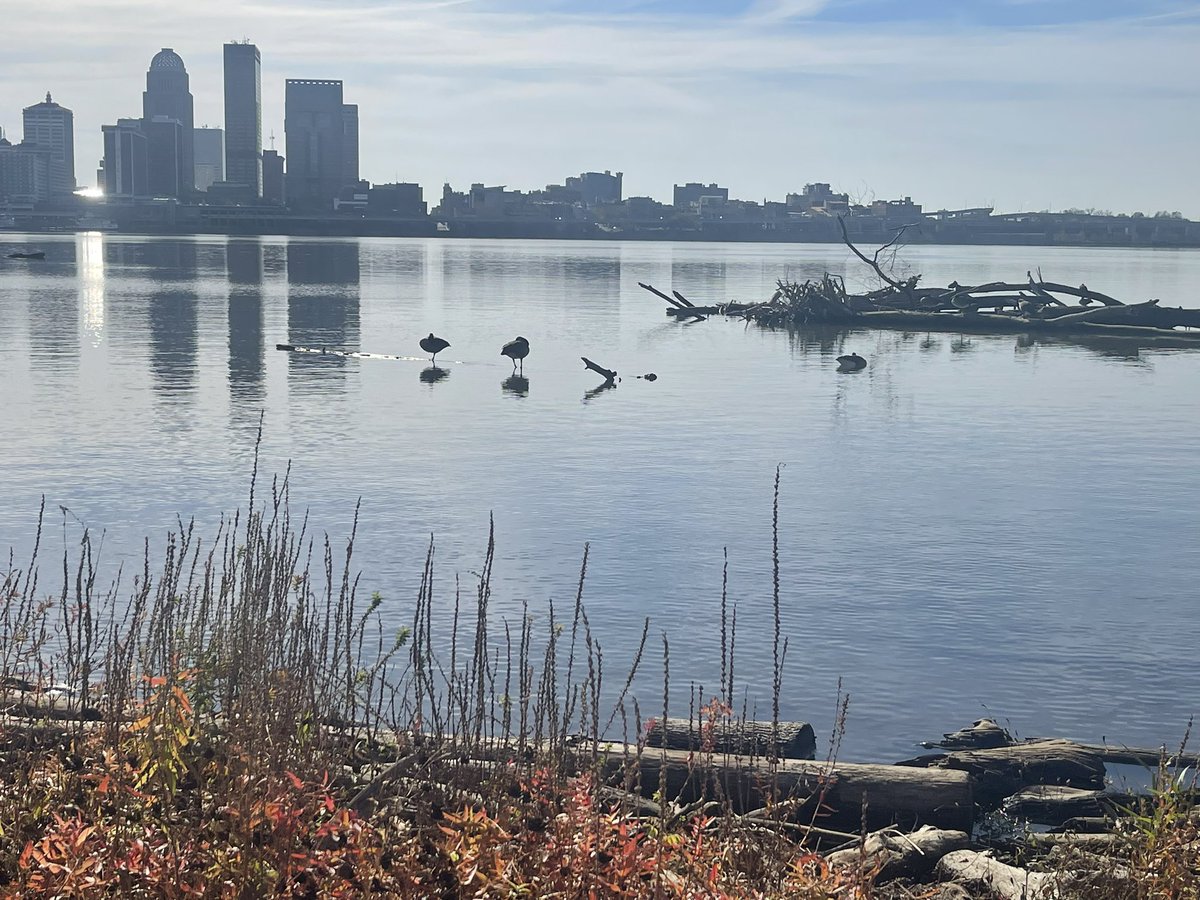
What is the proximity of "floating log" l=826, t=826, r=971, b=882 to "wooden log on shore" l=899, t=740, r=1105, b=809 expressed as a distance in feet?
4.60

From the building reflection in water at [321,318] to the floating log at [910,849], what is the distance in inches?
917

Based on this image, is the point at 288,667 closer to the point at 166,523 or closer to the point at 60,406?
the point at 166,523

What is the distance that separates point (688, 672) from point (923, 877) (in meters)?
3.99

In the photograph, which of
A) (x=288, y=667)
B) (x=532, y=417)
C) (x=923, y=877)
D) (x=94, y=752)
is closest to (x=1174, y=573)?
(x=923, y=877)

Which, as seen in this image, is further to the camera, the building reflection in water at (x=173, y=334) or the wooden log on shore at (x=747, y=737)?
the building reflection in water at (x=173, y=334)

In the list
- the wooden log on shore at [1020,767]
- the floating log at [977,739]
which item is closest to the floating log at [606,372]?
the floating log at [977,739]

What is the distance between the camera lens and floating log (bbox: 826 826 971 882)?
733cm

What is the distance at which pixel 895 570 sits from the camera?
14.7m

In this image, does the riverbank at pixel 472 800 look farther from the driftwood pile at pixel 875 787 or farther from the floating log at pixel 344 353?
the floating log at pixel 344 353

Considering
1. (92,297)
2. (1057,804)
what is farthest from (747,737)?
(92,297)

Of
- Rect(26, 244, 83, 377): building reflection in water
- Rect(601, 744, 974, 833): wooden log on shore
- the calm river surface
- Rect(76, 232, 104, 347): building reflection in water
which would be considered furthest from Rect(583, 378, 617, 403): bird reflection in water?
Rect(601, 744, 974, 833): wooden log on shore

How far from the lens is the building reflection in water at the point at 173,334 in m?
30.3

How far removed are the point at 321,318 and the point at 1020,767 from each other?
44790mm

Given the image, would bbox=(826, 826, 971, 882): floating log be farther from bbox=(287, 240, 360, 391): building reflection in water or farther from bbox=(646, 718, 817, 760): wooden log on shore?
bbox=(287, 240, 360, 391): building reflection in water
